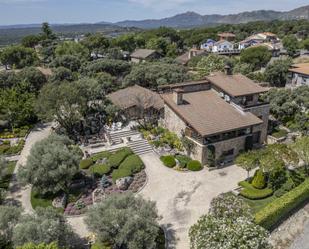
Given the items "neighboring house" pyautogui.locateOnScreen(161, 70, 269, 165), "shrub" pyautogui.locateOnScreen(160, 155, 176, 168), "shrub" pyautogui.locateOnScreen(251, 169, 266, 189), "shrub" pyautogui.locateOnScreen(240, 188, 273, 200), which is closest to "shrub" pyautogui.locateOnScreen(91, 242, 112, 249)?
"shrub" pyautogui.locateOnScreen(240, 188, 273, 200)

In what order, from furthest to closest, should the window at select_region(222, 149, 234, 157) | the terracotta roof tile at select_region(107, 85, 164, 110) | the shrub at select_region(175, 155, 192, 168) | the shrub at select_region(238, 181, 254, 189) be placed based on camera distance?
1. the terracotta roof tile at select_region(107, 85, 164, 110)
2. the window at select_region(222, 149, 234, 157)
3. the shrub at select_region(175, 155, 192, 168)
4. the shrub at select_region(238, 181, 254, 189)

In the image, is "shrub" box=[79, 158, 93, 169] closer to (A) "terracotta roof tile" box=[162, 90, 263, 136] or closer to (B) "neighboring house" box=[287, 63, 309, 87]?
(A) "terracotta roof tile" box=[162, 90, 263, 136]

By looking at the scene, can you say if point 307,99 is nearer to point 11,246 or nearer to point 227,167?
point 227,167

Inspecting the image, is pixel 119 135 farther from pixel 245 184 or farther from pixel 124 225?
pixel 124 225

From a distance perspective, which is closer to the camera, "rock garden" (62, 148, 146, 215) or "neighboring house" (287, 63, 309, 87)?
"rock garden" (62, 148, 146, 215)

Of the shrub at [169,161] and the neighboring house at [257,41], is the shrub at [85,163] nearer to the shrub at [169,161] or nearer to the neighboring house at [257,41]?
the shrub at [169,161]

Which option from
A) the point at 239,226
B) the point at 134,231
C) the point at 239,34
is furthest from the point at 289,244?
the point at 239,34
